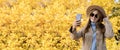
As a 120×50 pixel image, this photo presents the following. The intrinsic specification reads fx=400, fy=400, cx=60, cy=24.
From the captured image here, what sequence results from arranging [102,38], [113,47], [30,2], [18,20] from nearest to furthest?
[102,38]
[113,47]
[18,20]
[30,2]

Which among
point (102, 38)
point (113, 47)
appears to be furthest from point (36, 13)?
point (102, 38)

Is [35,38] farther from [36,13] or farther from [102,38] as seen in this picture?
[102,38]

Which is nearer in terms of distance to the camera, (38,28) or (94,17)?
(94,17)

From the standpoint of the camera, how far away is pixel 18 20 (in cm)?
706

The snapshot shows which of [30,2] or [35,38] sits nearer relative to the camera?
[35,38]

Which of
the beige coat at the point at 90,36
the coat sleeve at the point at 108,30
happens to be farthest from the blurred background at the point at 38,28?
the coat sleeve at the point at 108,30

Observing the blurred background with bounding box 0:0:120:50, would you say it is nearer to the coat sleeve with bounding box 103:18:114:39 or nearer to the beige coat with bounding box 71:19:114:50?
the beige coat with bounding box 71:19:114:50

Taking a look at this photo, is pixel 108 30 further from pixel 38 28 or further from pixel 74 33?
pixel 38 28

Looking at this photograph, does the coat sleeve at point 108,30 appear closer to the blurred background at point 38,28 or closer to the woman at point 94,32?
the woman at point 94,32

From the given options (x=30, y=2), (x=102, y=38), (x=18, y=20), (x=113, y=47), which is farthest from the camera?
(x=30, y=2)

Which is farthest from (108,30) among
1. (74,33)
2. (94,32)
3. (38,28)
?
(38,28)

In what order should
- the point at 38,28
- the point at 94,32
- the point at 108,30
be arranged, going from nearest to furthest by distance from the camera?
the point at 108,30, the point at 94,32, the point at 38,28

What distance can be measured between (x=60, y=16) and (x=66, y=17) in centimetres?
11

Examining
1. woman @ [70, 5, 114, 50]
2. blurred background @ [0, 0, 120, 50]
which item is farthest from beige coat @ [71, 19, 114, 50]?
blurred background @ [0, 0, 120, 50]
